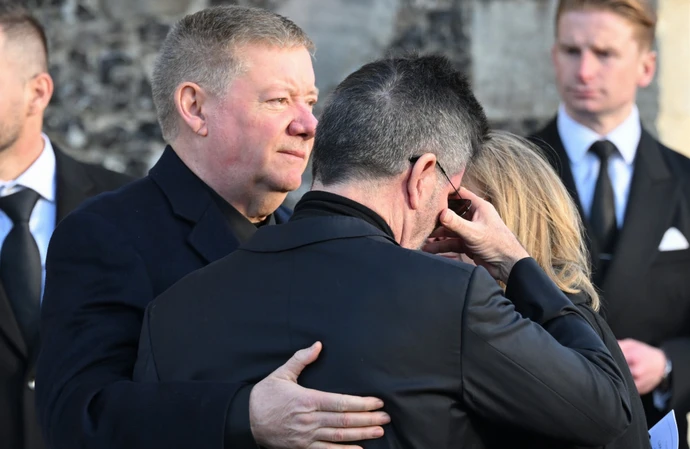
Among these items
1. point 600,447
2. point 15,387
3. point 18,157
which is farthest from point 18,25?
point 600,447

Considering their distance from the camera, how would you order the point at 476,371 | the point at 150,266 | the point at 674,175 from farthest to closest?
the point at 674,175
the point at 150,266
the point at 476,371

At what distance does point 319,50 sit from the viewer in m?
5.48

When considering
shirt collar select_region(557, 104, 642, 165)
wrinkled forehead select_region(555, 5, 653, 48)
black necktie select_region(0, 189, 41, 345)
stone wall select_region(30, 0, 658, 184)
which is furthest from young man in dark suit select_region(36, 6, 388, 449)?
stone wall select_region(30, 0, 658, 184)

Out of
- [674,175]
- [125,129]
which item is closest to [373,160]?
[674,175]

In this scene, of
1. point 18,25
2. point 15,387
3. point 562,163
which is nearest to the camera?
point 15,387

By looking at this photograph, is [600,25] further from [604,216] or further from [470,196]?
[470,196]

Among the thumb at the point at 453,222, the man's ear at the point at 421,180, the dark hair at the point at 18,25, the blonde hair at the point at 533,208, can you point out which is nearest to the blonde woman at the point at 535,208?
the blonde hair at the point at 533,208

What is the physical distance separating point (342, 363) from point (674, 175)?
93.5 inches

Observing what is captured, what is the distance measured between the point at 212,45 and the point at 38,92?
1385mm

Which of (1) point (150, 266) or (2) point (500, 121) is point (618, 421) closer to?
(1) point (150, 266)

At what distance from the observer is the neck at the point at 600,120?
398 cm

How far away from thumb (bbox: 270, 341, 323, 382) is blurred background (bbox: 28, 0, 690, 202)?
3.62m

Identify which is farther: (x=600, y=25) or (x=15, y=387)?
(x=600, y=25)

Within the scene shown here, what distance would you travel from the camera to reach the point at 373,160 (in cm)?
202
